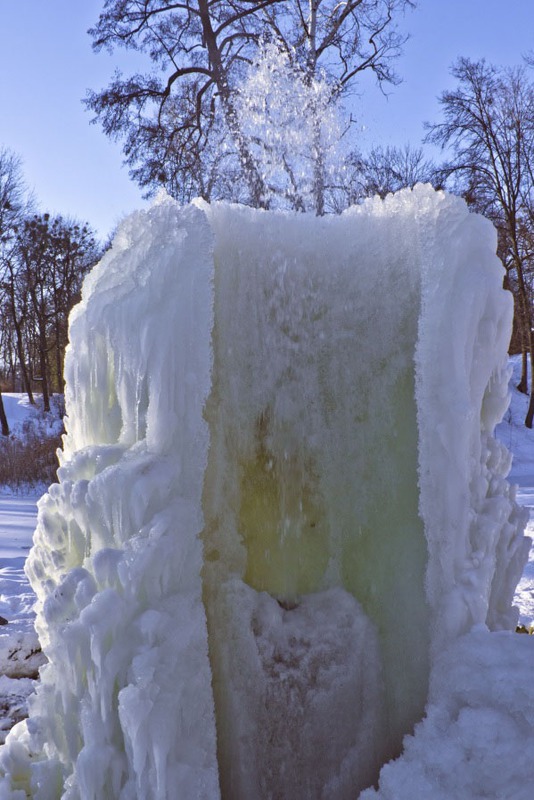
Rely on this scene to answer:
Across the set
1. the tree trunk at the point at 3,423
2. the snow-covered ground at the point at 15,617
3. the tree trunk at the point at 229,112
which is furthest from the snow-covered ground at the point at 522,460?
the tree trunk at the point at 3,423

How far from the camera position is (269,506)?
2.37 meters

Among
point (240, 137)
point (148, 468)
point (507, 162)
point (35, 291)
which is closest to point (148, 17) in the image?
point (240, 137)

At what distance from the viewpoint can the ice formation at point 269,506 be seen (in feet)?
6.15

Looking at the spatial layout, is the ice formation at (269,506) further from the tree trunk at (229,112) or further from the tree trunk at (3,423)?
the tree trunk at (3,423)

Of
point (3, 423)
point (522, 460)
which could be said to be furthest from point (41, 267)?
point (522, 460)

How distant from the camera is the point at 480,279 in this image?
2.12 m

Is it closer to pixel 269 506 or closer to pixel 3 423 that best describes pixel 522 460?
pixel 3 423

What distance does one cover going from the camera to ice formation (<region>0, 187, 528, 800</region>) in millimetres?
1875

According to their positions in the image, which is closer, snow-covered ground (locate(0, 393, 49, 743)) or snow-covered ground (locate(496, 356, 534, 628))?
snow-covered ground (locate(0, 393, 49, 743))

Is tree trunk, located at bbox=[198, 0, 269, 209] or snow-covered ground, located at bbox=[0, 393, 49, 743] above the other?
tree trunk, located at bbox=[198, 0, 269, 209]

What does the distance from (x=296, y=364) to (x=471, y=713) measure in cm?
120

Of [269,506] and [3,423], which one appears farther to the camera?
[3,423]

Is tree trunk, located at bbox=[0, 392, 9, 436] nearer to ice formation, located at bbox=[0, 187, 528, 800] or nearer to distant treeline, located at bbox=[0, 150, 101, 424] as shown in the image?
distant treeline, located at bbox=[0, 150, 101, 424]

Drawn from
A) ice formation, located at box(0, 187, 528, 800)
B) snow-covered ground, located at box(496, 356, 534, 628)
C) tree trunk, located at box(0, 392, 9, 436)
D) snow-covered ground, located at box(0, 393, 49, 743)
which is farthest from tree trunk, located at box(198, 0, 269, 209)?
tree trunk, located at box(0, 392, 9, 436)
